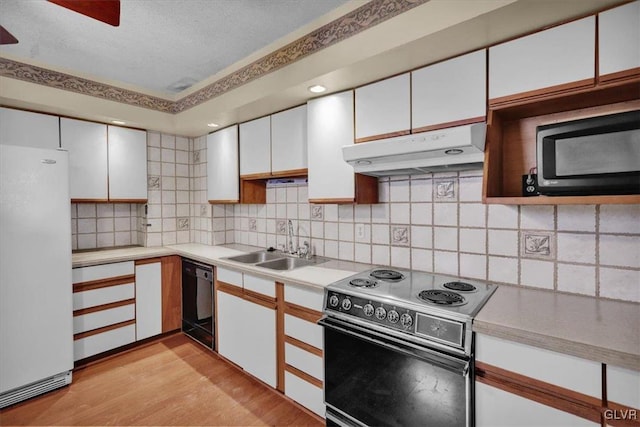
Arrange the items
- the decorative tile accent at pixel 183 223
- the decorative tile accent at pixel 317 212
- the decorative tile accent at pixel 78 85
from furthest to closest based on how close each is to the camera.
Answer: the decorative tile accent at pixel 183 223, the decorative tile accent at pixel 317 212, the decorative tile accent at pixel 78 85

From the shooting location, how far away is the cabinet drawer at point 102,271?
2.40 metres

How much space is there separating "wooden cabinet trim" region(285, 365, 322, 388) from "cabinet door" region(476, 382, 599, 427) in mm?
873

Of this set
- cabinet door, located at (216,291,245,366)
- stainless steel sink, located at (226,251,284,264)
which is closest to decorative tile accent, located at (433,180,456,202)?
stainless steel sink, located at (226,251,284,264)

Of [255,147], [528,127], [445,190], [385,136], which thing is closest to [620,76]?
[528,127]

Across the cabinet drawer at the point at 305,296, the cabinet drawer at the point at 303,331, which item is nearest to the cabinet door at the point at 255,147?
the cabinet drawer at the point at 305,296

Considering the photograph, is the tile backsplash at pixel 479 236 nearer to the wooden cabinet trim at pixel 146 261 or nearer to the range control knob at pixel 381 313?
the range control knob at pixel 381 313

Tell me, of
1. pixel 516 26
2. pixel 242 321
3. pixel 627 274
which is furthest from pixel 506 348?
pixel 242 321

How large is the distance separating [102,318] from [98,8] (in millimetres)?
2316

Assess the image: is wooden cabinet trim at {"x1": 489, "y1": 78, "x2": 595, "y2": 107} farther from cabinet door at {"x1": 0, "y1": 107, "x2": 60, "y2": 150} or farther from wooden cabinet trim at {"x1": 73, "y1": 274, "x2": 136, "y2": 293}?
cabinet door at {"x1": 0, "y1": 107, "x2": 60, "y2": 150}

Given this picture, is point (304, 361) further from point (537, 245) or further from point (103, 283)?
point (103, 283)

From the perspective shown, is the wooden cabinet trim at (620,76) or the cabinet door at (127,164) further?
the cabinet door at (127,164)

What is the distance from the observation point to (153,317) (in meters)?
2.85

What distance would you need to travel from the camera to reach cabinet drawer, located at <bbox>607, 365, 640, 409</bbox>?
0.92m

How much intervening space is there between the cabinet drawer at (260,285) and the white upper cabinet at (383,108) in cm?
111
